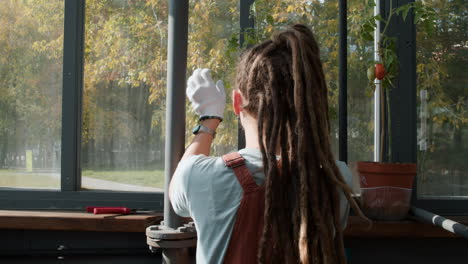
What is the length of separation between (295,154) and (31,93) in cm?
167

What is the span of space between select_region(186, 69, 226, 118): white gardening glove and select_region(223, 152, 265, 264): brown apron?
227 mm

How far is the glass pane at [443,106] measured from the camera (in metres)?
1.88

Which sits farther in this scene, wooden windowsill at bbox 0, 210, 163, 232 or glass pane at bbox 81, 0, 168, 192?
glass pane at bbox 81, 0, 168, 192

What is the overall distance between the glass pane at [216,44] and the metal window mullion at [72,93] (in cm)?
53

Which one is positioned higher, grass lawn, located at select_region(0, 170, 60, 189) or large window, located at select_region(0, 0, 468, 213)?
large window, located at select_region(0, 0, 468, 213)

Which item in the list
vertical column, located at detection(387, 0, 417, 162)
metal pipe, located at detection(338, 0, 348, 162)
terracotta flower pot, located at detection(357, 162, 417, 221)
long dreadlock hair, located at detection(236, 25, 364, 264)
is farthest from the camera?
vertical column, located at detection(387, 0, 417, 162)

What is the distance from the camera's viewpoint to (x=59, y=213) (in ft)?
5.61

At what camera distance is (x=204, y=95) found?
3.03 feet

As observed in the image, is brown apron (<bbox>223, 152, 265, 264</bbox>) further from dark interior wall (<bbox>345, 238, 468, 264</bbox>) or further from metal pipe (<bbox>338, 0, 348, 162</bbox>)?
dark interior wall (<bbox>345, 238, 468, 264</bbox>)

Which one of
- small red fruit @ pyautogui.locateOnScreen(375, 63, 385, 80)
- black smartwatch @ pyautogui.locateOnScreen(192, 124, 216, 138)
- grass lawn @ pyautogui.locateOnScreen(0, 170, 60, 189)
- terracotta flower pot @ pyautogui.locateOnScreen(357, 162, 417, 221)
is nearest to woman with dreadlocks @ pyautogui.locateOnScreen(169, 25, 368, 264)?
black smartwatch @ pyautogui.locateOnScreen(192, 124, 216, 138)

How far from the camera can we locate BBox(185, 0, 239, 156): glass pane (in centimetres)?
192

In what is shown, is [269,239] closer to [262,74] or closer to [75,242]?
[262,74]

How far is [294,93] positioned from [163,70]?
1.31m

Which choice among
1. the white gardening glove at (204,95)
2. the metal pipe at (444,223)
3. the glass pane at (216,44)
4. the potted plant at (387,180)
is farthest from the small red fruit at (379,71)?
the white gardening glove at (204,95)
